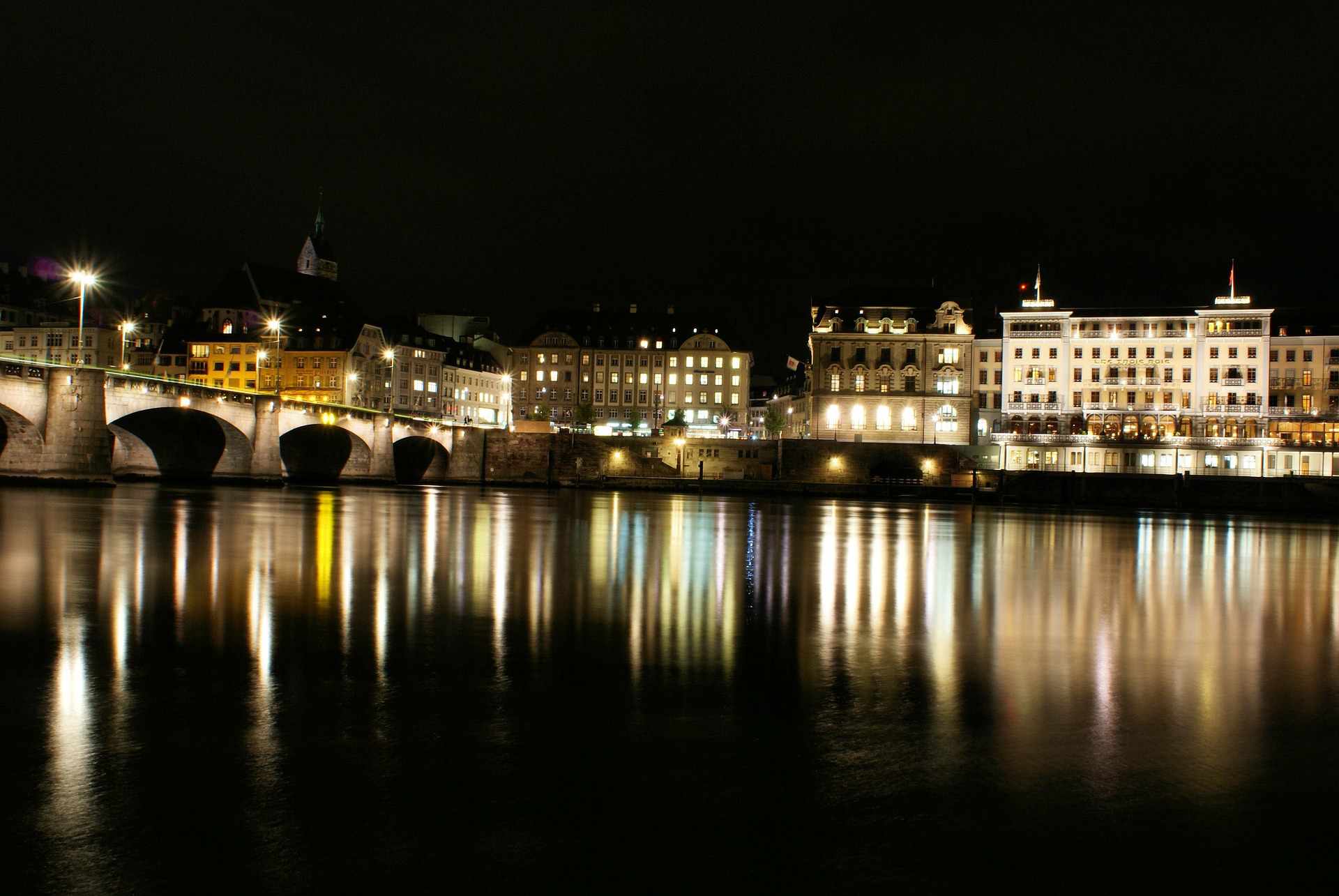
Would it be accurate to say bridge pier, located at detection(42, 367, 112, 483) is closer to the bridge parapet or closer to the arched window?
the bridge parapet

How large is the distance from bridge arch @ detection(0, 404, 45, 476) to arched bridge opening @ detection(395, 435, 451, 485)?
4885 centimetres

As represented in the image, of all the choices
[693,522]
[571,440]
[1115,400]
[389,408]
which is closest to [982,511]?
[693,522]

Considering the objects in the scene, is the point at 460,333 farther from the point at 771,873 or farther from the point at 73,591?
the point at 771,873

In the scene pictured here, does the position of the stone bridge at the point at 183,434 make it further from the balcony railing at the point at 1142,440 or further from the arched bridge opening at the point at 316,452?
the balcony railing at the point at 1142,440

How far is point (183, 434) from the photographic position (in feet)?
Answer: 274

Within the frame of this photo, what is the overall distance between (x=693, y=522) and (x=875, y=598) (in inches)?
1009

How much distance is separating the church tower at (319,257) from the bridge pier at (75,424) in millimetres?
130693

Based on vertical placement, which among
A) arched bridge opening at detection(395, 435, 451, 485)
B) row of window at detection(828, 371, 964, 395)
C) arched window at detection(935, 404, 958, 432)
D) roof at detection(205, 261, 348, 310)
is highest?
roof at detection(205, 261, 348, 310)

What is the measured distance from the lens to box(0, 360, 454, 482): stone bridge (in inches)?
2231

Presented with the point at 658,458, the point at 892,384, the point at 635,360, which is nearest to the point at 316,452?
the point at 658,458

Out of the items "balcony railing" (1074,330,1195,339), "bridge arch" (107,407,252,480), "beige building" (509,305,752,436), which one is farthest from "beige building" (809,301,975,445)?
"bridge arch" (107,407,252,480)

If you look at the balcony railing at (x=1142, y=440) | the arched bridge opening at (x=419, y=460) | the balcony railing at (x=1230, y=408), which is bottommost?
the arched bridge opening at (x=419, y=460)

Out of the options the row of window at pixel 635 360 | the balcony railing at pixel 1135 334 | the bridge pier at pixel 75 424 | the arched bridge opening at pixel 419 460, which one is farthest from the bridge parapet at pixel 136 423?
the balcony railing at pixel 1135 334

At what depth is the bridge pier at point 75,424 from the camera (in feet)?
185
